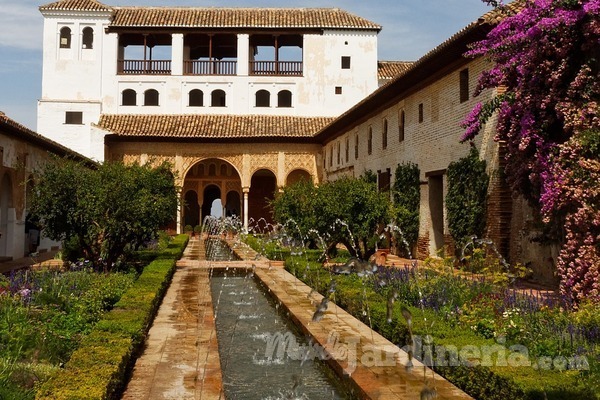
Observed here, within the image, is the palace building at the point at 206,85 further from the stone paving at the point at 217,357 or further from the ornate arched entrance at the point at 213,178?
the stone paving at the point at 217,357

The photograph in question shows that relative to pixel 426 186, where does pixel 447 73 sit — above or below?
above

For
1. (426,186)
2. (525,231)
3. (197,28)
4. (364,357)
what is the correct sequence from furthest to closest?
1. (197,28)
2. (426,186)
3. (525,231)
4. (364,357)

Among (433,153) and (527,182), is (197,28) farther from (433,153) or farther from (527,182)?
(527,182)

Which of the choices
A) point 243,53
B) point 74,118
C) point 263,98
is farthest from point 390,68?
point 74,118

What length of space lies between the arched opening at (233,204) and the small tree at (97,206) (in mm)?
27572

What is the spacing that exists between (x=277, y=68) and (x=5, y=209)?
20.1 meters

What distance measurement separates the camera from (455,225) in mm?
16406

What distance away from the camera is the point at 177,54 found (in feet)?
116

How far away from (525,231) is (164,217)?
758 cm

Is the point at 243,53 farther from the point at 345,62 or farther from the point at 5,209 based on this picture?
the point at 5,209

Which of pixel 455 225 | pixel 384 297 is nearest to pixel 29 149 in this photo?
pixel 455 225

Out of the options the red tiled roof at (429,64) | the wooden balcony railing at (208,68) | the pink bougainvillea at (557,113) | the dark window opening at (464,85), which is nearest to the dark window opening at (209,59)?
the wooden balcony railing at (208,68)

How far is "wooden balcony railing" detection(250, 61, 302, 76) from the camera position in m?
36.3

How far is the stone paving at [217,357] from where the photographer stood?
545cm
